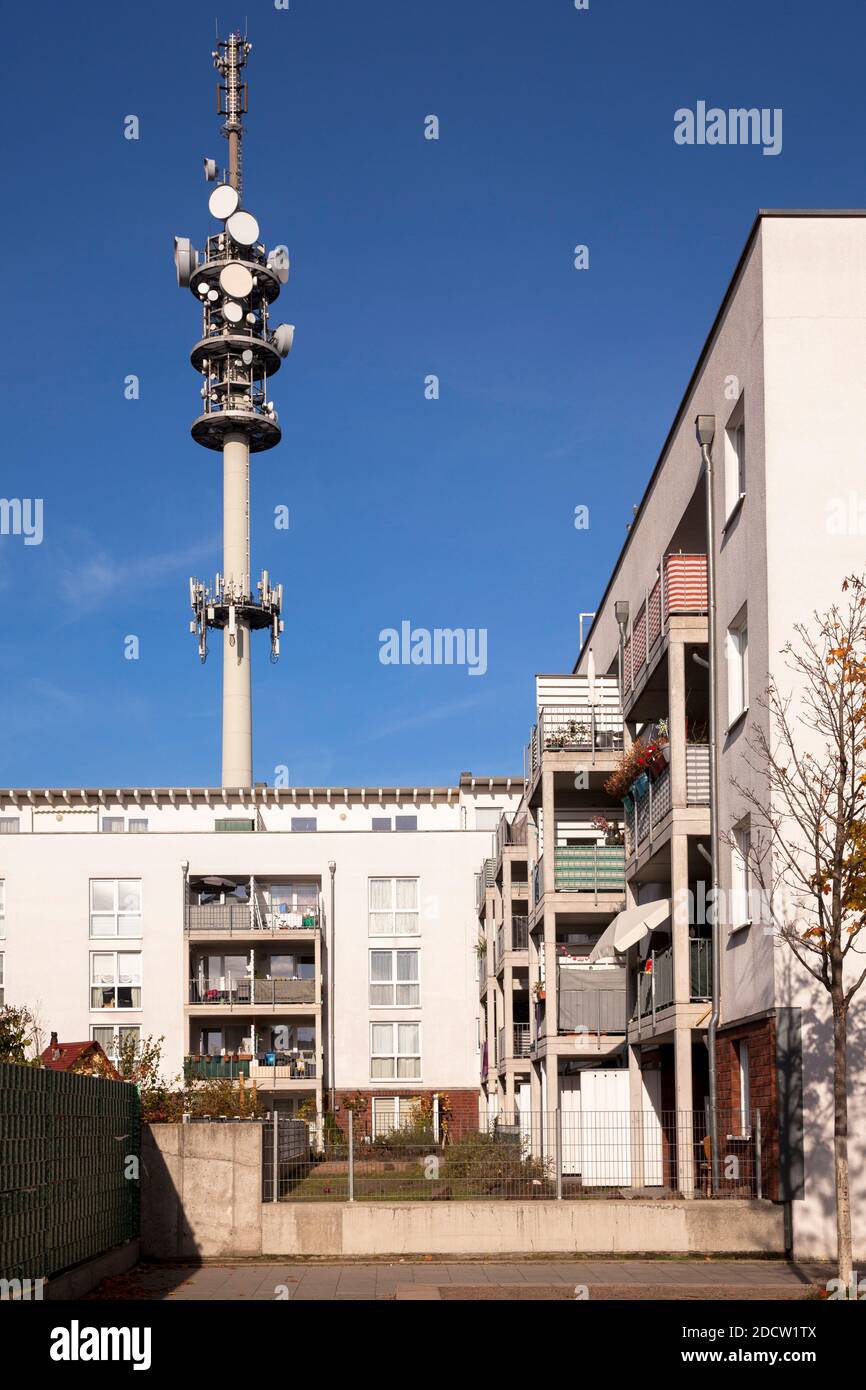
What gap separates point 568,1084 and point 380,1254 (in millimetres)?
18684

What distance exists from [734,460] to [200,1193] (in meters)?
12.9

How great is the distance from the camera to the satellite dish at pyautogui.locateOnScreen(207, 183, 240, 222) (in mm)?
85000

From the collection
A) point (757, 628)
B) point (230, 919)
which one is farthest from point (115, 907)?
point (757, 628)

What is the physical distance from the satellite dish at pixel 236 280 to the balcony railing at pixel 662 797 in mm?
57183

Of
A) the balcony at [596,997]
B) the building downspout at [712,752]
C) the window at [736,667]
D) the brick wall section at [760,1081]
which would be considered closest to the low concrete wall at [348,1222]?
the brick wall section at [760,1081]

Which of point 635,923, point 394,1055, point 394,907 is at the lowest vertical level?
point 394,1055

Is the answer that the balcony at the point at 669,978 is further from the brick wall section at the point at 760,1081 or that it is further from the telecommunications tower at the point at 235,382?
the telecommunications tower at the point at 235,382

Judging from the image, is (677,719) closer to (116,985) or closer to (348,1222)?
(348,1222)

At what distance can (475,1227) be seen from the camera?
22031 mm

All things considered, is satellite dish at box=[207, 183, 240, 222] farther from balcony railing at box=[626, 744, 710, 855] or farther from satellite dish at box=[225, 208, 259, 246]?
balcony railing at box=[626, 744, 710, 855]

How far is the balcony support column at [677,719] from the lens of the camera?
2684cm
